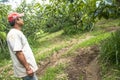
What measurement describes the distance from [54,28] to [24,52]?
1285 centimetres

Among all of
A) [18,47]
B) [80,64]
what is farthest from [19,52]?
[80,64]

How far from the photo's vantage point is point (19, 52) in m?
4.51

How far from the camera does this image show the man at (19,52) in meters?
4.52

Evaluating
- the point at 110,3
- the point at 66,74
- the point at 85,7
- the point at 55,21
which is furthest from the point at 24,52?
the point at 55,21

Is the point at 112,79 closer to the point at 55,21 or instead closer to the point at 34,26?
the point at 34,26

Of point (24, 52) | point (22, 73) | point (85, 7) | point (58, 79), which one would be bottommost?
point (58, 79)

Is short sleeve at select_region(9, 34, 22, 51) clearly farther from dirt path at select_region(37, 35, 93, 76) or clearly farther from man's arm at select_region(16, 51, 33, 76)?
dirt path at select_region(37, 35, 93, 76)

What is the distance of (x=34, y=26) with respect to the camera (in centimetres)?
1454

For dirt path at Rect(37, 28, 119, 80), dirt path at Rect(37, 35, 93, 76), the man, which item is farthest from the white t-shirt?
dirt path at Rect(37, 35, 93, 76)

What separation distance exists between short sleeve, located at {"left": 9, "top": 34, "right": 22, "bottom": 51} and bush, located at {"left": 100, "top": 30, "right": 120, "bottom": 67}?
2973mm

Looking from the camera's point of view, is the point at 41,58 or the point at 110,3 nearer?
the point at 110,3

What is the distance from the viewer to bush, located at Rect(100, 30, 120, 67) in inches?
274

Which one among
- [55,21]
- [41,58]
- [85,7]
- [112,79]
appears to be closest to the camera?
[85,7]

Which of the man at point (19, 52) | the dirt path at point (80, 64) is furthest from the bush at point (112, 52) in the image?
the man at point (19, 52)
